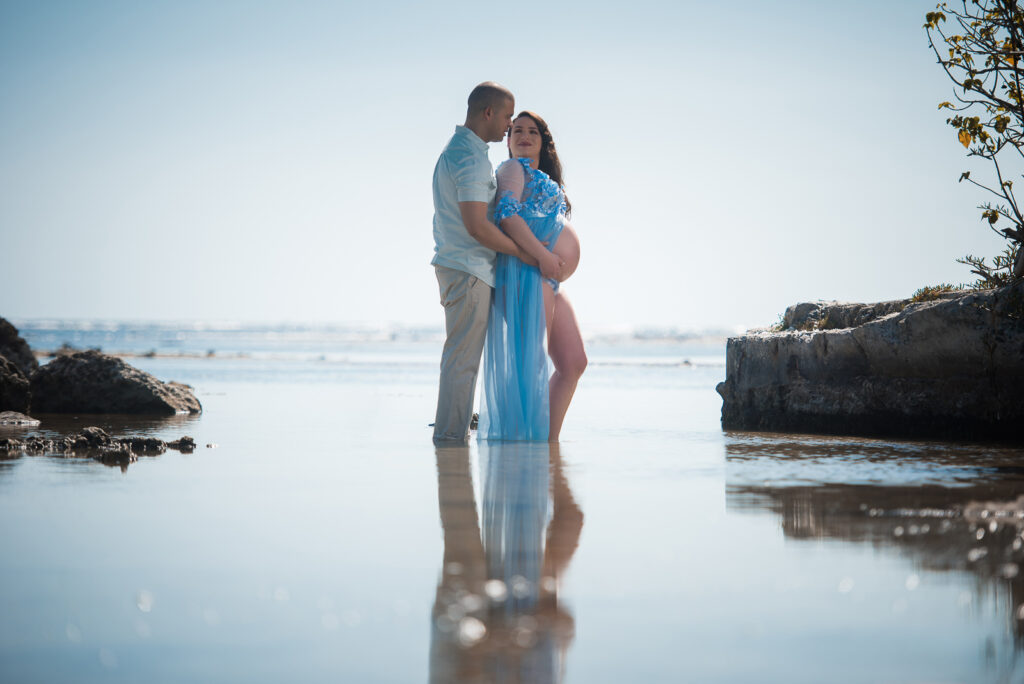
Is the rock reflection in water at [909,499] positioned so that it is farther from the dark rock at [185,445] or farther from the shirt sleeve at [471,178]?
the dark rock at [185,445]

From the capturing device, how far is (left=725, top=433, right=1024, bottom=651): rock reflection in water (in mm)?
2139

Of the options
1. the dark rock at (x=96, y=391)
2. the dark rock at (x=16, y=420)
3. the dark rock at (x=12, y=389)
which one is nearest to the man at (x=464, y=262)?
the dark rock at (x=16, y=420)

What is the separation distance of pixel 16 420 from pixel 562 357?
380 cm

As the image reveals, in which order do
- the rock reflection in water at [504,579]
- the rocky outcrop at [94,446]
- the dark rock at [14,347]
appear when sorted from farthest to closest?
1. the dark rock at [14,347]
2. the rocky outcrop at [94,446]
3. the rock reflection in water at [504,579]

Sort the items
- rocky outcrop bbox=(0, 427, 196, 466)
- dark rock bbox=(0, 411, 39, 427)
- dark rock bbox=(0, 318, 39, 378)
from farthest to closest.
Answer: dark rock bbox=(0, 318, 39, 378)
dark rock bbox=(0, 411, 39, 427)
rocky outcrop bbox=(0, 427, 196, 466)

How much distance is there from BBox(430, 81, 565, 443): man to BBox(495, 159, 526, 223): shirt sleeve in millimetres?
61

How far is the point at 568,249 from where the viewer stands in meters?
5.44

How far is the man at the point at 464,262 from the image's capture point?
17.0 ft

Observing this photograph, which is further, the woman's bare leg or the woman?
the woman's bare leg

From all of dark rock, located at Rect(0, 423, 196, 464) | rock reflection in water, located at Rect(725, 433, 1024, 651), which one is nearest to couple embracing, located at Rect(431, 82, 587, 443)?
→ rock reflection in water, located at Rect(725, 433, 1024, 651)

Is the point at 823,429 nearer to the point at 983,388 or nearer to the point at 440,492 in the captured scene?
the point at 983,388

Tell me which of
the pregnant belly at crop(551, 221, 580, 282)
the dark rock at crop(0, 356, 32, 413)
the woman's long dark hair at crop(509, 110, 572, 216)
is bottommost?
the dark rock at crop(0, 356, 32, 413)

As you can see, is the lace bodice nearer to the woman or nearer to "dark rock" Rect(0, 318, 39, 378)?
the woman

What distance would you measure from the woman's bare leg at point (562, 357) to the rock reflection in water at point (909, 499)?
3.58ft
